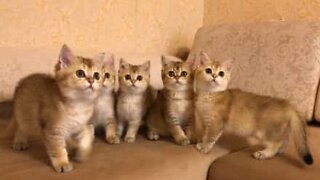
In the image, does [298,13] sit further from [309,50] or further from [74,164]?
[74,164]

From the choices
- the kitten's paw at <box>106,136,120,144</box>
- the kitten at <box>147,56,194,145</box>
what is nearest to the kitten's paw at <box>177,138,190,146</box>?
the kitten at <box>147,56,194,145</box>

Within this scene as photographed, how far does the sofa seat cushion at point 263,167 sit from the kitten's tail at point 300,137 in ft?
0.09

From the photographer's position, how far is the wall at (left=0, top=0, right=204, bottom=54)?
194 cm

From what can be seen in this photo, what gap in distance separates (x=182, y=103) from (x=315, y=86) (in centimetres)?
68

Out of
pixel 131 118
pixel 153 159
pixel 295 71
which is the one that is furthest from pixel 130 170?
pixel 295 71

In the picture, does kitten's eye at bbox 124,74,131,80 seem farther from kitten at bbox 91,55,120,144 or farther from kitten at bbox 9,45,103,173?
kitten at bbox 9,45,103,173

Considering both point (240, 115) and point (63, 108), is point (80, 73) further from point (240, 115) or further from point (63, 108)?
point (240, 115)

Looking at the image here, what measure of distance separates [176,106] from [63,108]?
52cm

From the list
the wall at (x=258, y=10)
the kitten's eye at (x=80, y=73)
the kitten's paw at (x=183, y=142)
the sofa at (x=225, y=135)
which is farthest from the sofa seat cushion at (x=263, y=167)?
the wall at (x=258, y=10)

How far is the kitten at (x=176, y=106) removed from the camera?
159 centimetres

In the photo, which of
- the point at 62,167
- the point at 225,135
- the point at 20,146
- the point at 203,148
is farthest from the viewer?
the point at 225,135

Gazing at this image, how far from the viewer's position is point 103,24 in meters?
2.28

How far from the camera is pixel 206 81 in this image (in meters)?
1.57

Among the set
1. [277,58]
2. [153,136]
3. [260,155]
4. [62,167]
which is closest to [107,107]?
[153,136]
